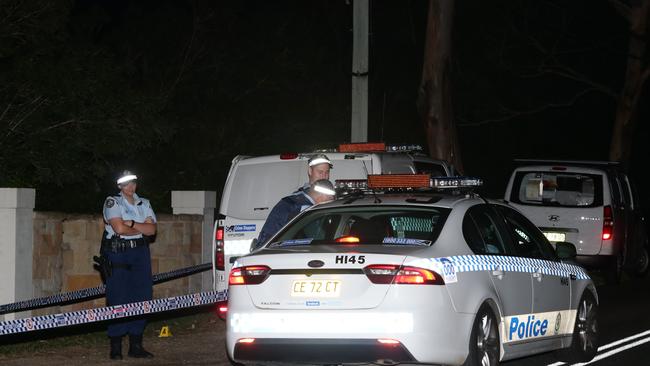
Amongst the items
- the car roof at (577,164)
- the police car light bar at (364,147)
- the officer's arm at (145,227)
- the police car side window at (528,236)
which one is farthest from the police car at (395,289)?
the car roof at (577,164)

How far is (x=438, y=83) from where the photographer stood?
2328 centimetres

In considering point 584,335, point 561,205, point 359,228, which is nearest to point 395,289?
point 359,228

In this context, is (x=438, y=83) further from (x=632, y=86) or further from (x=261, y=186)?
(x=261, y=186)

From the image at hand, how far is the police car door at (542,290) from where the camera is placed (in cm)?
973

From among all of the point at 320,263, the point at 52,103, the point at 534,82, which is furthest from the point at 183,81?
the point at 534,82

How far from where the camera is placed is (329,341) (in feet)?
27.3

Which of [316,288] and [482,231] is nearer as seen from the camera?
[316,288]

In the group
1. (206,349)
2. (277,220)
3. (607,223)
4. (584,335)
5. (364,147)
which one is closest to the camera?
(277,220)

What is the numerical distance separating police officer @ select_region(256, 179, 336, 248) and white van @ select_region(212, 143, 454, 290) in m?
1.61

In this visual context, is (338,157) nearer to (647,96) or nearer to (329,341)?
(329,341)

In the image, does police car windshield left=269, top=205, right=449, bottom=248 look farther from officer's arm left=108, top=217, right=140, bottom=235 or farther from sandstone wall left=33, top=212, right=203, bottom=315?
sandstone wall left=33, top=212, right=203, bottom=315

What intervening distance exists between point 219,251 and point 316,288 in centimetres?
428

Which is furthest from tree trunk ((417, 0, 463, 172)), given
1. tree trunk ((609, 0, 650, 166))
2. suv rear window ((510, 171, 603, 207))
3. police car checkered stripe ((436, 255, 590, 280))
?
police car checkered stripe ((436, 255, 590, 280))

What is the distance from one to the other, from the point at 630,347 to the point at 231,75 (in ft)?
50.9
